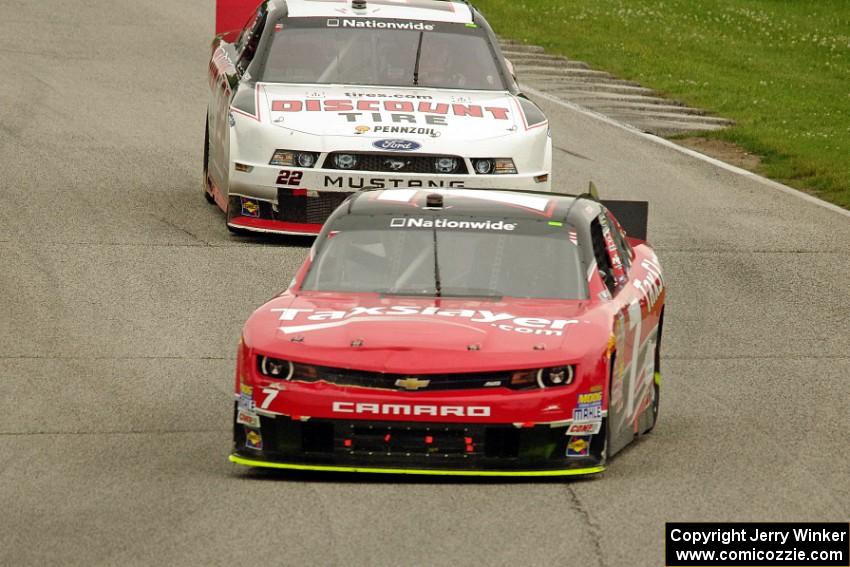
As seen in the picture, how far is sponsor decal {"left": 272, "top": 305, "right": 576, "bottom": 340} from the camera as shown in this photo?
8172 millimetres

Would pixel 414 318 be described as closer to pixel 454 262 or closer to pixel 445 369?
pixel 445 369

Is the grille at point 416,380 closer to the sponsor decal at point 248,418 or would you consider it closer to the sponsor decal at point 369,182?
the sponsor decal at point 248,418

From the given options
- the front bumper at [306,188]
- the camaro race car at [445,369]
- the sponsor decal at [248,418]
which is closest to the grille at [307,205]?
the front bumper at [306,188]

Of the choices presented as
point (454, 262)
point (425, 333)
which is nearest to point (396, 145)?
point (454, 262)

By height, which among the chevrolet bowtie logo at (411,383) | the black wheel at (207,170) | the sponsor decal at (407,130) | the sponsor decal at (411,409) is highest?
the chevrolet bowtie logo at (411,383)

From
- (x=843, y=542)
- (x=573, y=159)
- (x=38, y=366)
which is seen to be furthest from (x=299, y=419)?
(x=573, y=159)

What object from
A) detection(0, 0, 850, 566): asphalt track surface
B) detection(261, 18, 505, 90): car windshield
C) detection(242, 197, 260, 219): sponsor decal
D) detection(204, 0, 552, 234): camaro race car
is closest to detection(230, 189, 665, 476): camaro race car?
detection(0, 0, 850, 566): asphalt track surface

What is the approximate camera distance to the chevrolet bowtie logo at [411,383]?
25.8 feet

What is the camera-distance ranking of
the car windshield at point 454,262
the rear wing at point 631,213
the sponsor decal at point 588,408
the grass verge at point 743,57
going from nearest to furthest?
the sponsor decal at point 588,408, the car windshield at point 454,262, the rear wing at point 631,213, the grass verge at point 743,57

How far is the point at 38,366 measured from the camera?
1048cm

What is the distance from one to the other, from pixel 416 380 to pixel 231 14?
1135 cm

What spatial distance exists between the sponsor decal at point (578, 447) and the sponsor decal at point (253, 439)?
1.30 meters

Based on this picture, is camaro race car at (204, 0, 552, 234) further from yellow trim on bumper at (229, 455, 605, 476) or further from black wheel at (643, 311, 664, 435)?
yellow trim on bumper at (229, 455, 605, 476)

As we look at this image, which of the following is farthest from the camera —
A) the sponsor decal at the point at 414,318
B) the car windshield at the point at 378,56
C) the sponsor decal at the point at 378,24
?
the sponsor decal at the point at 378,24
